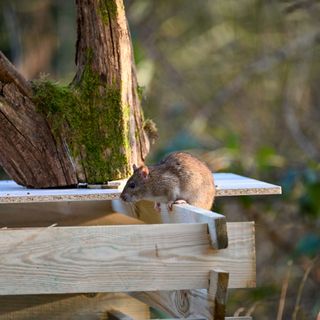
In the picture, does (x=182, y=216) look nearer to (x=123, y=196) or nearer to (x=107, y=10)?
(x=123, y=196)

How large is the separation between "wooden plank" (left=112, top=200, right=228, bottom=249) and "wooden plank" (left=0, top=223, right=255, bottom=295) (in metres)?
0.06

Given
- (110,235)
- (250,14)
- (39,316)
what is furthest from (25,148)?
(250,14)

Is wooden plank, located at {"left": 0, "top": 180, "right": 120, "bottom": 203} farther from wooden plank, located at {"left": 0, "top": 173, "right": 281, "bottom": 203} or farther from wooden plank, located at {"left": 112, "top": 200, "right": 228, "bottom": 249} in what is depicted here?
wooden plank, located at {"left": 112, "top": 200, "right": 228, "bottom": 249}

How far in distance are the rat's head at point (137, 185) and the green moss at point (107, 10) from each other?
30.0 inches

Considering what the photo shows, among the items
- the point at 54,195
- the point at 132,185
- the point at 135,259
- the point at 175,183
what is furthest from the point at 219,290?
the point at 175,183

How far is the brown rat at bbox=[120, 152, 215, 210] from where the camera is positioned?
451cm

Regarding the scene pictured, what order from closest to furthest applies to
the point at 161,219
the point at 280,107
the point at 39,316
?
the point at 161,219 → the point at 39,316 → the point at 280,107

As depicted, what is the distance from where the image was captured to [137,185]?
15.0 ft

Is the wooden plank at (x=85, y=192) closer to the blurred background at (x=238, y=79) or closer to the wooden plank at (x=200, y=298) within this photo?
the wooden plank at (x=200, y=298)

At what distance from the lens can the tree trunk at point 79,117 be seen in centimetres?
450

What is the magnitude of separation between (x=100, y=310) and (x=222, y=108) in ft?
26.1

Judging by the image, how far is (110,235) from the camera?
3.36m

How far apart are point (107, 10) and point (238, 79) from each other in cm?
636

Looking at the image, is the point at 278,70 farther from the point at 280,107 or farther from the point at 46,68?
the point at 46,68
